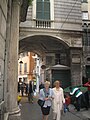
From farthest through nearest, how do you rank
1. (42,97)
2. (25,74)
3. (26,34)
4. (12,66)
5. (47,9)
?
1. (25,74)
2. (47,9)
3. (26,34)
4. (12,66)
5. (42,97)

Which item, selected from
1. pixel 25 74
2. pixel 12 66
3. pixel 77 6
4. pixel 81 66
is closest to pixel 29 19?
pixel 77 6

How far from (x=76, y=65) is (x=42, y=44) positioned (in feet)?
14.2

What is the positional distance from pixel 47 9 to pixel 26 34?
3.22 m

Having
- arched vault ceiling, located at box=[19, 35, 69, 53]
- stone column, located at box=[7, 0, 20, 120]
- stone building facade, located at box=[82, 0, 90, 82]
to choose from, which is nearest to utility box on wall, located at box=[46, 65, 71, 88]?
stone building facade, located at box=[82, 0, 90, 82]

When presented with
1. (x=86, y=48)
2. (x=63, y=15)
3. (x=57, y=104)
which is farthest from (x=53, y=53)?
(x=57, y=104)

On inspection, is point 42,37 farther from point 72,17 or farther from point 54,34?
point 72,17

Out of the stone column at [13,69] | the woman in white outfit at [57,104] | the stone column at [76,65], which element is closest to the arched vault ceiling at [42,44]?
the stone column at [76,65]

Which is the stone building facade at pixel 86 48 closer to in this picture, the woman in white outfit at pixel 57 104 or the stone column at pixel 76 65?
the stone column at pixel 76 65

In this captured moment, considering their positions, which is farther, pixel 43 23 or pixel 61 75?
pixel 61 75

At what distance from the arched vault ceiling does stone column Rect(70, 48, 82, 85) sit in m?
0.90

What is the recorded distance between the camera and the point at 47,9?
2039cm

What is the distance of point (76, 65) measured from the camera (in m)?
20.3

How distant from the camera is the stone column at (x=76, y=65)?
66.0 feet

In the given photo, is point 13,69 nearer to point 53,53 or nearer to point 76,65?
point 76,65
